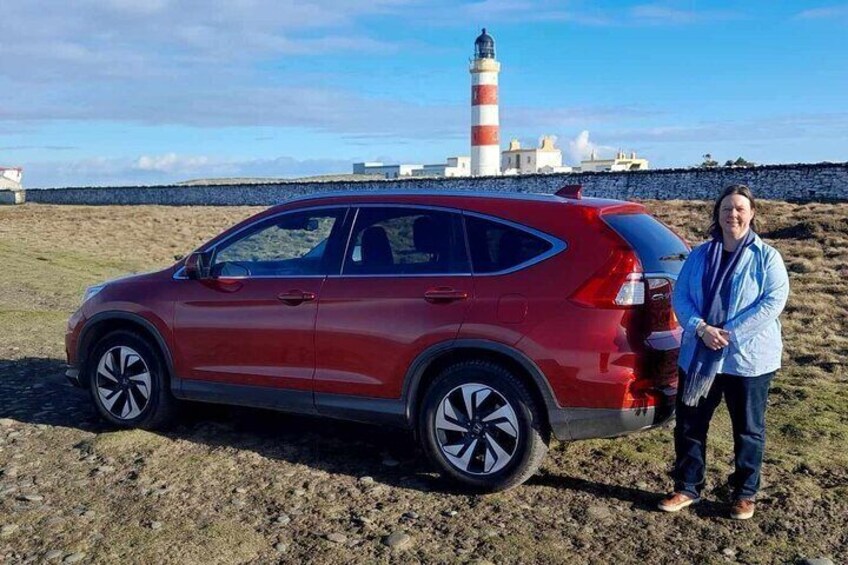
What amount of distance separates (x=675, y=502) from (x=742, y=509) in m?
0.36


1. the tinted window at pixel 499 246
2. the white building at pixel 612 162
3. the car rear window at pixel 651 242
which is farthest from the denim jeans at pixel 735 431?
the white building at pixel 612 162

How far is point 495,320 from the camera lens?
5105mm

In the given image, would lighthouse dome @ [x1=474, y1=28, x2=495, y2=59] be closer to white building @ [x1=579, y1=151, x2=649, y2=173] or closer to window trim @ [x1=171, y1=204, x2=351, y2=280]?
white building @ [x1=579, y1=151, x2=649, y2=173]

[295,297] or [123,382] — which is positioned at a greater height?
[295,297]

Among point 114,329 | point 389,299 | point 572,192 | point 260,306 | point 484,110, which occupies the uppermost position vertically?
point 484,110

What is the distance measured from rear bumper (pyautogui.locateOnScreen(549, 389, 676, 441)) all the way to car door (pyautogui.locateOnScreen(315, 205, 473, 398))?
826 mm

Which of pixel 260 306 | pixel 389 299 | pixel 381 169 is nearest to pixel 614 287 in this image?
pixel 389 299

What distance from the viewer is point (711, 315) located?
483 cm

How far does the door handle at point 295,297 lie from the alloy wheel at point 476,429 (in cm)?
119

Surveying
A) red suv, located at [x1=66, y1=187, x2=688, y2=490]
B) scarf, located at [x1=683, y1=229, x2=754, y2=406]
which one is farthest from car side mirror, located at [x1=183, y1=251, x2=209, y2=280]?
scarf, located at [x1=683, y1=229, x2=754, y2=406]

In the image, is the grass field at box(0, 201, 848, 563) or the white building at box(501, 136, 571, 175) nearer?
the grass field at box(0, 201, 848, 563)

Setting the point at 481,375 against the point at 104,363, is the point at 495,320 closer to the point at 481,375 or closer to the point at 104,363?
the point at 481,375

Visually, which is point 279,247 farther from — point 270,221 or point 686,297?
point 686,297

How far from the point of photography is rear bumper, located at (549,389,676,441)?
16.2ft
